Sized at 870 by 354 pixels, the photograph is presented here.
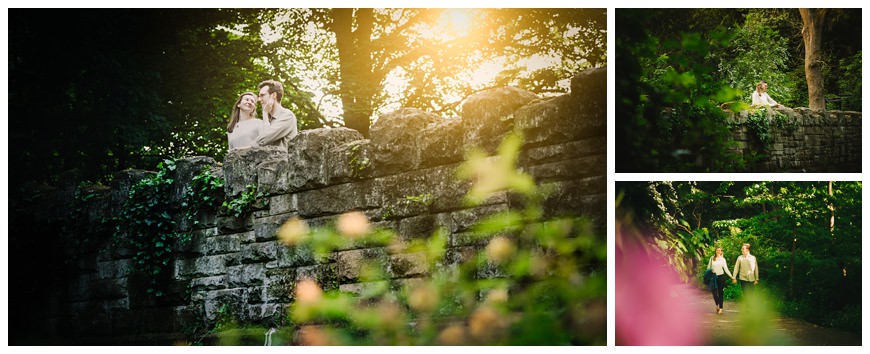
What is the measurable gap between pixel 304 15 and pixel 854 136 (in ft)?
26.8

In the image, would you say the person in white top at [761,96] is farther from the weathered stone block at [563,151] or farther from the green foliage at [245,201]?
the green foliage at [245,201]

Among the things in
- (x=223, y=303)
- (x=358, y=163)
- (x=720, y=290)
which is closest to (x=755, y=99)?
(x=720, y=290)

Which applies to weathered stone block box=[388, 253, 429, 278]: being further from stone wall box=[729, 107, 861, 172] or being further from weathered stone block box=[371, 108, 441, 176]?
stone wall box=[729, 107, 861, 172]

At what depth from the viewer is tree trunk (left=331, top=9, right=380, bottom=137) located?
10.8 metres

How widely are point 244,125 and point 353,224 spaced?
1659 millimetres

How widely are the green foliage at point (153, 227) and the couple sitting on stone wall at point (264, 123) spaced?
1.98ft

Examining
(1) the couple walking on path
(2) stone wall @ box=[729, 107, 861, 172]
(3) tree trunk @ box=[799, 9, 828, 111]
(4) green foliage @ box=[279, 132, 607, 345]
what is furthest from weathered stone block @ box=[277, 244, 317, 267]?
(3) tree trunk @ box=[799, 9, 828, 111]

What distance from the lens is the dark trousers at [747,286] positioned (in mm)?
4273

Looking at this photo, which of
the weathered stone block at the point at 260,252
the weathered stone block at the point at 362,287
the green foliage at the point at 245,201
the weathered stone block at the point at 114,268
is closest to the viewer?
the weathered stone block at the point at 362,287

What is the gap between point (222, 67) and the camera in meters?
10.3

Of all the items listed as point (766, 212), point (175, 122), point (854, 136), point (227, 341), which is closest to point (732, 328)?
point (766, 212)

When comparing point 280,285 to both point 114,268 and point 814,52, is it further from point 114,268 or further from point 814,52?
point 814,52

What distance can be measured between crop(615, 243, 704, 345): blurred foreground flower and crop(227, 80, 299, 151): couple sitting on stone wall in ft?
8.71

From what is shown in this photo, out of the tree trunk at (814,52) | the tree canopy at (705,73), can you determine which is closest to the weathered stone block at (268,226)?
the tree canopy at (705,73)
